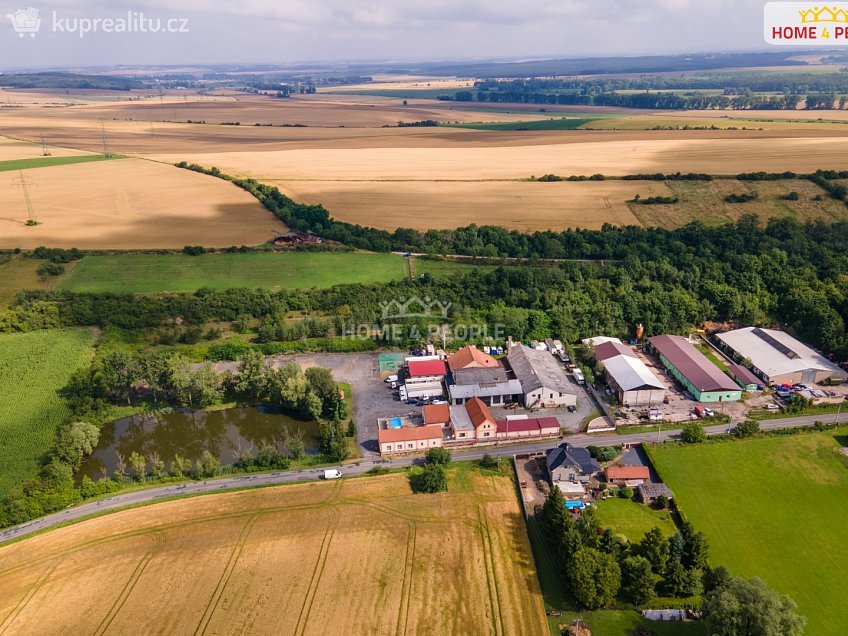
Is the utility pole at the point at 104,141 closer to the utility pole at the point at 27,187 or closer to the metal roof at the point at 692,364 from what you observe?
the utility pole at the point at 27,187

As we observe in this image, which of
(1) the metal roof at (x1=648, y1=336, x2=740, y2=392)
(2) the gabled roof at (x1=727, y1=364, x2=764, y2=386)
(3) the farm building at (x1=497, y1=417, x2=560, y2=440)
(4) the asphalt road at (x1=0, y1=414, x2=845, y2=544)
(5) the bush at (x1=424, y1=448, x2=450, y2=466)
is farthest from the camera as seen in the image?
(2) the gabled roof at (x1=727, y1=364, x2=764, y2=386)

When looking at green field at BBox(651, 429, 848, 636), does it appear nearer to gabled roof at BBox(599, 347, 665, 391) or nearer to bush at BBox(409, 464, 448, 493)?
gabled roof at BBox(599, 347, 665, 391)

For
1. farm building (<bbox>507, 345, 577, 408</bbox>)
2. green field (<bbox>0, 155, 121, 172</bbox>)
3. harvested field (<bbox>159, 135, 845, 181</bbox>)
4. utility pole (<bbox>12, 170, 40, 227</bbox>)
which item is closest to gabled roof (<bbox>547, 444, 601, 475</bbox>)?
farm building (<bbox>507, 345, 577, 408</bbox>)

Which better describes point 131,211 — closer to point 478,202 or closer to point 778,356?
point 478,202

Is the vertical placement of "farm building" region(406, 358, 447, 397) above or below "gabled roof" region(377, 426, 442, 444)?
above

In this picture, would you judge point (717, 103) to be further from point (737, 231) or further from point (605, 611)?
point (605, 611)
